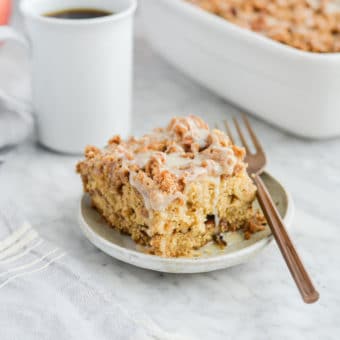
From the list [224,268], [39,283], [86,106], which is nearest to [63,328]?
[39,283]

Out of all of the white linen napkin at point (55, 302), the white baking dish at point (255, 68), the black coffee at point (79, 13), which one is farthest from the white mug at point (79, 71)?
the white linen napkin at point (55, 302)

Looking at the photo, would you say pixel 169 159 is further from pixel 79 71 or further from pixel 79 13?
pixel 79 13

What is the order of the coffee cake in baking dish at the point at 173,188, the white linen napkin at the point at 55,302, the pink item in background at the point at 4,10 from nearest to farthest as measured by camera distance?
the white linen napkin at the point at 55,302 < the coffee cake in baking dish at the point at 173,188 < the pink item in background at the point at 4,10

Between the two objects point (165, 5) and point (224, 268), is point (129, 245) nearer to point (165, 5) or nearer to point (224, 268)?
point (224, 268)

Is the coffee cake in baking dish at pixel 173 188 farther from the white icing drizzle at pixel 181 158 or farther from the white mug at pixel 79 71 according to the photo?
the white mug at pixel 79 71

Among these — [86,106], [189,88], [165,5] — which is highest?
[165,5]

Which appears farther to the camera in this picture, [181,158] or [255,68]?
[255,68]

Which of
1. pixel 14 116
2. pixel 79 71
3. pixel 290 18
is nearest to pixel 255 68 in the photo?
pixel 290 18
